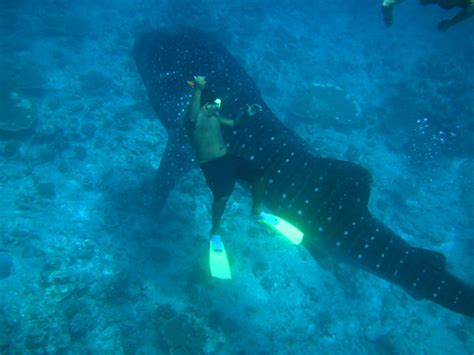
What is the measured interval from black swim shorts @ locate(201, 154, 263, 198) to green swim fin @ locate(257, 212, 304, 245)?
0.98 m

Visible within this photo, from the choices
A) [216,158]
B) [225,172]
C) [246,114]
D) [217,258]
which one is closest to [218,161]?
[216,158]

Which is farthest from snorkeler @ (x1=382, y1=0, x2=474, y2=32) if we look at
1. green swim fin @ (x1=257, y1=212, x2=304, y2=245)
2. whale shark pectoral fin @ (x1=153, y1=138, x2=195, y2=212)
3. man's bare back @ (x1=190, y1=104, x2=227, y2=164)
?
whale shark pectoral fin @ (x1=153, y1=138, x2=195, y2=212)

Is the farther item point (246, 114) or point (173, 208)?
point (173, 208)

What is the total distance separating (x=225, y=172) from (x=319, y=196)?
2119 millimetres

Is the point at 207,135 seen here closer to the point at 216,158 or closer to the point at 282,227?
the point at 216,158

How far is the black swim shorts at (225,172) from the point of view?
239 inches

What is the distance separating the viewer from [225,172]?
20.0 ft

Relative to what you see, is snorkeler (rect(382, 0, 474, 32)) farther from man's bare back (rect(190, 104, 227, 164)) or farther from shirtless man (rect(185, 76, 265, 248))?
man's bare back (rect(190, 104, 227, 164))

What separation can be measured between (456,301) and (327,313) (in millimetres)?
3475

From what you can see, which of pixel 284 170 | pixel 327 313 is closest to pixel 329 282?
pixel 327 313

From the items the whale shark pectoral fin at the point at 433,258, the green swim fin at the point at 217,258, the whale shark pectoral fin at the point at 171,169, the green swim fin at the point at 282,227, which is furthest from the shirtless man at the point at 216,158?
the whale shark pectoral fin at the point at 433,258

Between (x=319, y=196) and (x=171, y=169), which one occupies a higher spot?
(x=319, y=196)

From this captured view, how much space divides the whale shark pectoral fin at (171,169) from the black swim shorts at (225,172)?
222 cm

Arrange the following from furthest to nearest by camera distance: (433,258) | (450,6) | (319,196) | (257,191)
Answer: (319,196) < (257,191) < (433,258) < (450,6)
